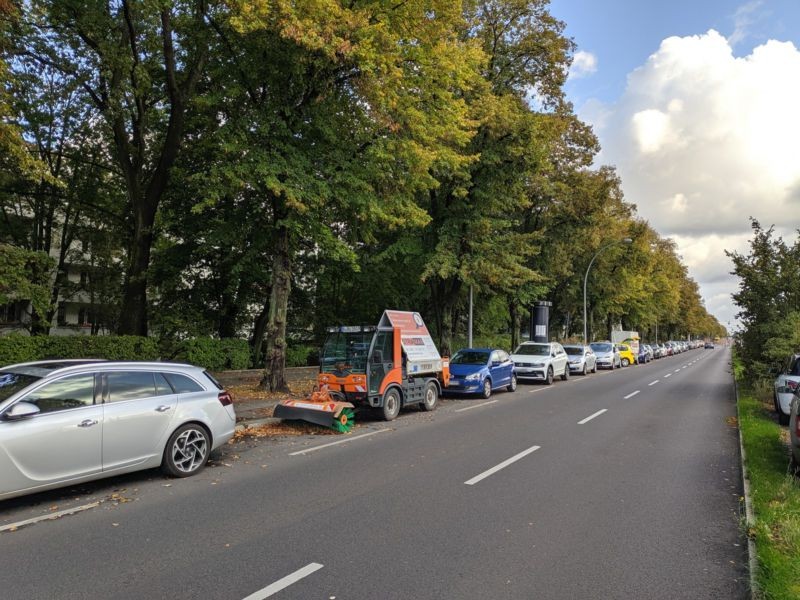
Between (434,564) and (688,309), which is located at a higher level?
(688,309)

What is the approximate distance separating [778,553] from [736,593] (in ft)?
2.64

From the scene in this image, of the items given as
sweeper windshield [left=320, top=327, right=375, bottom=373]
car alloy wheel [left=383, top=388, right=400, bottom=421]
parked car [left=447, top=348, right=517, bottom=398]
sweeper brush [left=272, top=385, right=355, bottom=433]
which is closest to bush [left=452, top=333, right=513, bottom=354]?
parked car [left=447, top=348, right=517, bottom=398]

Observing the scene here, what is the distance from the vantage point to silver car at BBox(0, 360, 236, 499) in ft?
17.8

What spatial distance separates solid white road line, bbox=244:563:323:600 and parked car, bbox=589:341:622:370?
3301 cm

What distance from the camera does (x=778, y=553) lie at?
14.6 ft

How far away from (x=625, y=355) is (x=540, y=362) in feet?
72.4

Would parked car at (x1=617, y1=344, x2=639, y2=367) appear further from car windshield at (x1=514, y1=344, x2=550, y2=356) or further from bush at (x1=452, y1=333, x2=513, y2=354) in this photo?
car windshield at (x1=514, y1=344, x2=550, y2=356)

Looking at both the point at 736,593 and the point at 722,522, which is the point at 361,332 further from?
the point at 736,593

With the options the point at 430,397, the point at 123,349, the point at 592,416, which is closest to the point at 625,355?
the point at 592,416

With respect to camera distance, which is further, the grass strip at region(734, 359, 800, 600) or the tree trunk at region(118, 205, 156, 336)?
the tree trunk at region(118, 205, 156, 336)

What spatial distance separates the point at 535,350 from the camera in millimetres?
23750

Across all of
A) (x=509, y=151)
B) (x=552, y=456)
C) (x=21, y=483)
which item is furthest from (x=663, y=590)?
(x=509, y=151)

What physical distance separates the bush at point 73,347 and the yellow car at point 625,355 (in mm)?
32951

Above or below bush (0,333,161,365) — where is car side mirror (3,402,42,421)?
below
